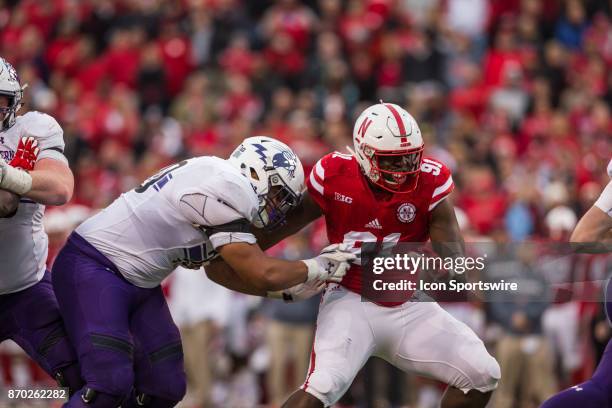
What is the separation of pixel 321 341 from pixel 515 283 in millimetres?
1369

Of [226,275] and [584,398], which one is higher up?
[226,275]

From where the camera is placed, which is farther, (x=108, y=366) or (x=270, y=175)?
(x=270, y=175)

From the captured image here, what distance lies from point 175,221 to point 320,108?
772 centimetres

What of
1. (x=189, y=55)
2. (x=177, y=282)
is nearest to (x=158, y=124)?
(x=189, y=55)

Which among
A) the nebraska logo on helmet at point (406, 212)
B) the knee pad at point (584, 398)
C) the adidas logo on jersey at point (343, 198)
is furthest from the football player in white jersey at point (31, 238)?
the knee pad at point (584, 398)

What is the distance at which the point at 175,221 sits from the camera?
19.6ft

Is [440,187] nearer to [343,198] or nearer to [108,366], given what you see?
[343,198]

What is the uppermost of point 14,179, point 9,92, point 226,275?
point 9,92

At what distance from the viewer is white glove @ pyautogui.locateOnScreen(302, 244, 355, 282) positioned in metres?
6.04

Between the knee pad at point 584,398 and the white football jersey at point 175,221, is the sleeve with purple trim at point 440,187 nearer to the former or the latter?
the white football jersey at point 175,221

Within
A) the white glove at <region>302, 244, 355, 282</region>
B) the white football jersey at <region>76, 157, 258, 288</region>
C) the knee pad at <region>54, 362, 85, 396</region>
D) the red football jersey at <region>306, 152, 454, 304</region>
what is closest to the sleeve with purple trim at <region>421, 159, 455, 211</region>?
the red football jersey at <region>306, 152, 454, 304</region>

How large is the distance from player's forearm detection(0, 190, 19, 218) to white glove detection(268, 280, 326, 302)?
A: 137 centimetres

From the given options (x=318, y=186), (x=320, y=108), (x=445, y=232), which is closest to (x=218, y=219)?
(x=318, y=186)

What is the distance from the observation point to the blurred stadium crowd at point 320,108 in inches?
431
